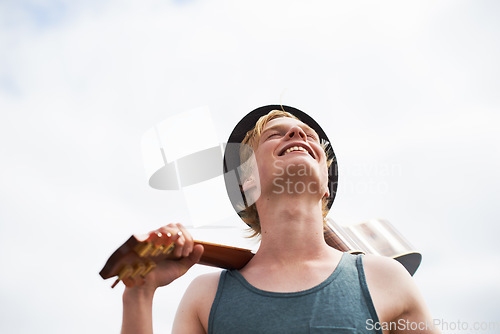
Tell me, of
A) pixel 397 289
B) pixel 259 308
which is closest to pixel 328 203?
pixel 397 289

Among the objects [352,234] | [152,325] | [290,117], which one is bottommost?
[352,234]

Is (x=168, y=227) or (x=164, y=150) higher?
(x=164, y=150)

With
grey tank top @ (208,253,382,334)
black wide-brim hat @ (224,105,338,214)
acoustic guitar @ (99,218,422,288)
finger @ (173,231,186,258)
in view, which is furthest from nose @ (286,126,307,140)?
finger @ (173,231,186,258)

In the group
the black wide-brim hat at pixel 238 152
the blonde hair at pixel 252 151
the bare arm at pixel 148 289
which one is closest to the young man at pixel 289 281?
the bare arm at pixel 148 289

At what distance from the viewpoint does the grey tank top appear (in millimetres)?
3547

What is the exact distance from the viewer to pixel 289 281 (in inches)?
154

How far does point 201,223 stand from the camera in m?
4.19

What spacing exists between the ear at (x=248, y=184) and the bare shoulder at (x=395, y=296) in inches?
59.4

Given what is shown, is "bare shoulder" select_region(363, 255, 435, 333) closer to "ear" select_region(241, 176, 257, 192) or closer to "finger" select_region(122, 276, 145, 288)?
"ear" select_region(241, 176, 257, 192)

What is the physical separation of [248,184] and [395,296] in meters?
1.91

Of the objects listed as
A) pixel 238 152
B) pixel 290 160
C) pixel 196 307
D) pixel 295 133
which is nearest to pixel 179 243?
pixel 196 307

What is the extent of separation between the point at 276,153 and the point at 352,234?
2.19 metres

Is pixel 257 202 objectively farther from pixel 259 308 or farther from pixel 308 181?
pixel 259 308

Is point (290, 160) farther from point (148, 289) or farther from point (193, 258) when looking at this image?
point (148, 289)
